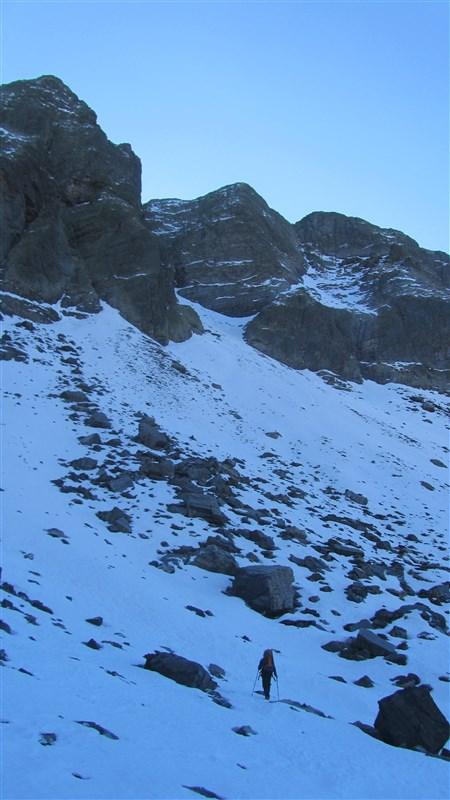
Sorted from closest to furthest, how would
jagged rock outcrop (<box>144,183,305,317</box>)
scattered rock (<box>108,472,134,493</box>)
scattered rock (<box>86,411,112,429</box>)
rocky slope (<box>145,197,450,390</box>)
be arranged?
scattered rock (<box>108,472,134,493</box>), scattered rock (<box>86,411,112,429</box>), rocky slope (<box>145,197,450,390</box>), jagged rock outcrop (<box>144,183,305,317</box>)

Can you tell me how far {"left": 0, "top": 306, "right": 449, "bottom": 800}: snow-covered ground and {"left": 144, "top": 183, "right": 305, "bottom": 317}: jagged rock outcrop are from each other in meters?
15.7

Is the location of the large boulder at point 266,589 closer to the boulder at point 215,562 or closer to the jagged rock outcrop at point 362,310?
the boulder at point 215,562

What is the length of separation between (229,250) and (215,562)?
47216mm

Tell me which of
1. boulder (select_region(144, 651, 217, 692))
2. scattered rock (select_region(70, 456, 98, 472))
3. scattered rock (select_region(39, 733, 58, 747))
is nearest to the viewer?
scattered rock (select_region(39, 733, 58, 747))

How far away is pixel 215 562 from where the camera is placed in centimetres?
2103

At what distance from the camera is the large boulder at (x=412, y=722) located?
1288 cm

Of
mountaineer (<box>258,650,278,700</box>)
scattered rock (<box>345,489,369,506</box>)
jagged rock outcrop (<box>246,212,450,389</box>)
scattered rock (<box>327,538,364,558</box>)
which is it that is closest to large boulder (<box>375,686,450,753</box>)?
mountaineer (<box>258,650,278,700</box>)

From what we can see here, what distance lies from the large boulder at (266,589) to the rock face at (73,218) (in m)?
24.5

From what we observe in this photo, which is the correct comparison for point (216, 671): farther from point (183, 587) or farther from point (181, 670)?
point (183, 587)

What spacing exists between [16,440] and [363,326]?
4674 cm

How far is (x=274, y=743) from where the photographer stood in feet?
36.1

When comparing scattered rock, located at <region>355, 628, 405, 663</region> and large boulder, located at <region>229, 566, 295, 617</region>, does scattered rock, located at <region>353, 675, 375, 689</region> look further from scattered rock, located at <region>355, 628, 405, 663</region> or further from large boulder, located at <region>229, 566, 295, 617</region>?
large boulder, located at <region>229, 566, 295, 617</region>

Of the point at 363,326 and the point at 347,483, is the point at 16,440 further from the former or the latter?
the point at 363,326

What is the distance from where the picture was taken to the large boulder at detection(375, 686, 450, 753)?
1288 cm
